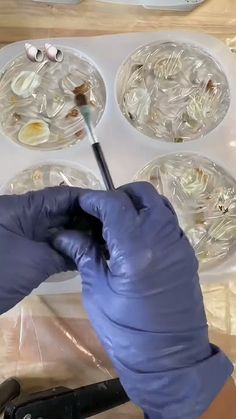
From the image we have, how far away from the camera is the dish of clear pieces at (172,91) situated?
1056 millimetres

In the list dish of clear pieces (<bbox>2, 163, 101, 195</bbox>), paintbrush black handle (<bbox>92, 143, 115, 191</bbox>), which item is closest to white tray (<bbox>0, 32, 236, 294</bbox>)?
dish of clear pieces (<bbox>2, 163, 101, 195</bbox>)

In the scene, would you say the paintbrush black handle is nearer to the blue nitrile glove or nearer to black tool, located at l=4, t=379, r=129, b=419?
the blue nitrile glove

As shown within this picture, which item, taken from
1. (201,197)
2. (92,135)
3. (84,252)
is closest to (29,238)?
(84,252)

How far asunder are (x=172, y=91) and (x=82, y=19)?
175 millimetres

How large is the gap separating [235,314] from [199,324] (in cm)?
21

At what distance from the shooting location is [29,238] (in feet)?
2.83

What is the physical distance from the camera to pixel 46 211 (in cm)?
85

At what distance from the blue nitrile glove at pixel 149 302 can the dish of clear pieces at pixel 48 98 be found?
0.25 metres

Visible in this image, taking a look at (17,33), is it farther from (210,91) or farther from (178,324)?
(178,324)

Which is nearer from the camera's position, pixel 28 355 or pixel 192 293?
pixel 192 293

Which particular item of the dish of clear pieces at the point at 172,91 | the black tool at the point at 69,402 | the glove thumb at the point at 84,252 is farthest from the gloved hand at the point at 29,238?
the dish of clear pieces at the point at 172,91

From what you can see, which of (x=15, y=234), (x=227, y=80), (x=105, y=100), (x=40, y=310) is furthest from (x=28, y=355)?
(x=227, y=80)

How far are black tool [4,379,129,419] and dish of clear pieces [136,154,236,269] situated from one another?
0.72 feet

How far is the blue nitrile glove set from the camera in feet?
2.59
